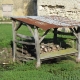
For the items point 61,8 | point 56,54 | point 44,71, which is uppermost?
point 61,8

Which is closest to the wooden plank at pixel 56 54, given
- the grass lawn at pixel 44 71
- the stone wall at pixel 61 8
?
the grass lawn at pixel 44 71

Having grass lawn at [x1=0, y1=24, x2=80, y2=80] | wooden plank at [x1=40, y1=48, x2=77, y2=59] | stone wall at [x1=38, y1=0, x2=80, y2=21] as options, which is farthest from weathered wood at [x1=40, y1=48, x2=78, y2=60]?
stone wall at [x1=38, y1=0, x2=80, y2=21]

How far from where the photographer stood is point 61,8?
746 inches

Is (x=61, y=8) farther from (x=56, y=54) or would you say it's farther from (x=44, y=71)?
(x=44, y=71)

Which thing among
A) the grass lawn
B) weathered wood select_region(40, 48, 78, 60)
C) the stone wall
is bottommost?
the grass lawn

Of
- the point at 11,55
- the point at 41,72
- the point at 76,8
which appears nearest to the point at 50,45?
the point at 11,55

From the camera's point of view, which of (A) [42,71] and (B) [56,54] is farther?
(B) [56,54]

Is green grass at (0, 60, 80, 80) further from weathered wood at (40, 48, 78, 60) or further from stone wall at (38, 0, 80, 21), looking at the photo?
stone wall at (38, 0, 80, 21)

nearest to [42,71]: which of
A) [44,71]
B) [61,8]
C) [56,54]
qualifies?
[44,71]

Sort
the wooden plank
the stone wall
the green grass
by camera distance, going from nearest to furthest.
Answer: the green grass → the wooden plank → the stone wall

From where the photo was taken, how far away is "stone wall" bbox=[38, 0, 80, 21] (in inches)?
724

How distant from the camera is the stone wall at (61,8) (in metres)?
18.4

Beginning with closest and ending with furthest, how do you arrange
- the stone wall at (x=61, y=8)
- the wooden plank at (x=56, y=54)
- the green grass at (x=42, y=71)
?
the green grass at (x=42, y=71), the wooden plank at (x=56, y=54), the stone wall at (x=61, y=8)

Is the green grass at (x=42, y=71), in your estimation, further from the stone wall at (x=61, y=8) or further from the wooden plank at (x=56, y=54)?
the stone wall at (x=61, y=8)
